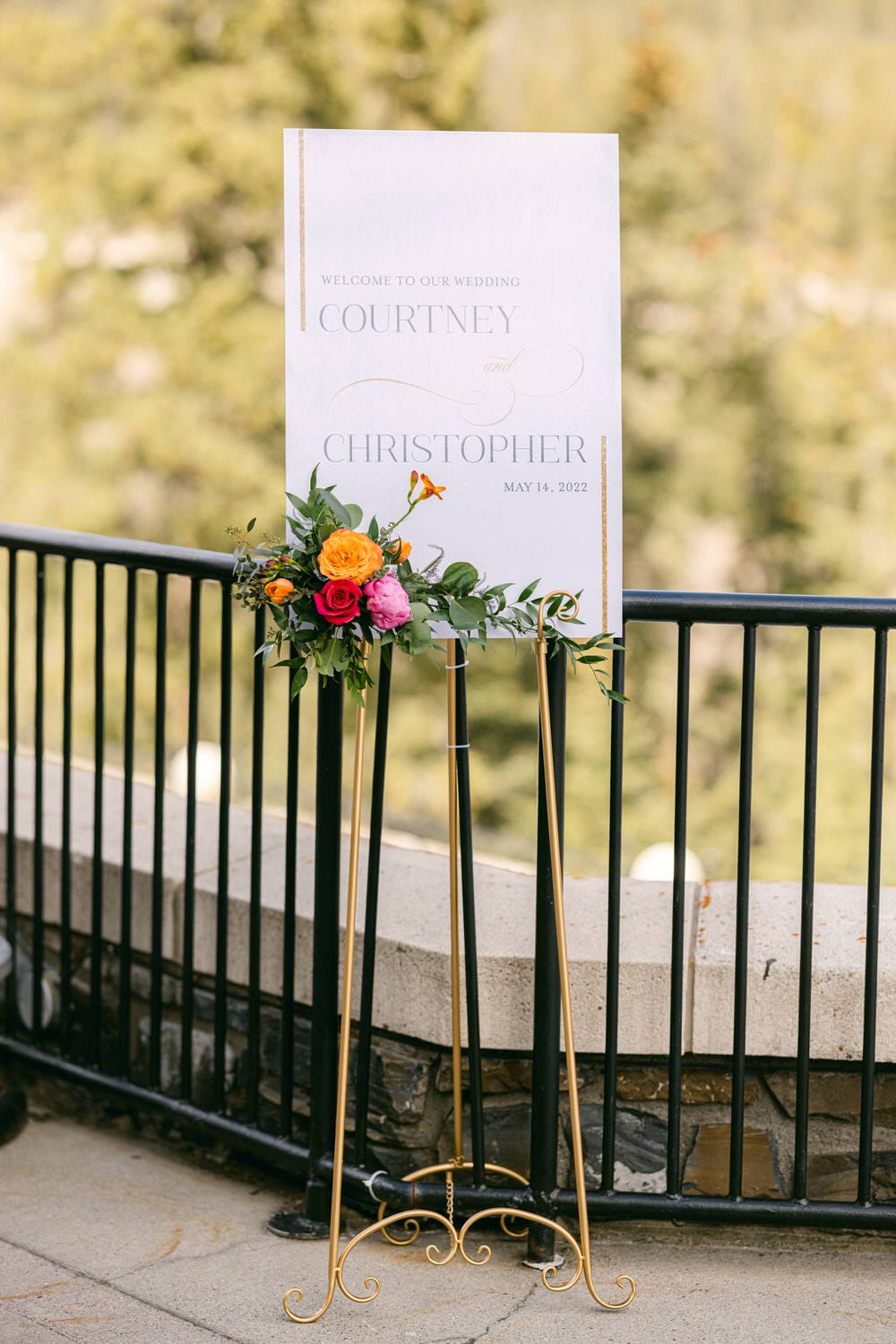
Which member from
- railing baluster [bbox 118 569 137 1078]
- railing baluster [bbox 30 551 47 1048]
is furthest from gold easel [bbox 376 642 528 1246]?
railing baluster [bbox 30 551 47 1048]

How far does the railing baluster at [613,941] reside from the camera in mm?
2588

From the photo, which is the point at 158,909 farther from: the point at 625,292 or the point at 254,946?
the point at 625,292

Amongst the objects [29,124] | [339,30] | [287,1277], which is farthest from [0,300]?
[287,1277]

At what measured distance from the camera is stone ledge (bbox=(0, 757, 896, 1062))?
2.67 m

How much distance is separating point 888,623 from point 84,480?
1722 cm

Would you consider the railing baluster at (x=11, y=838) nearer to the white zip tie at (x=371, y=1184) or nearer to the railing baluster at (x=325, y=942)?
the railing baluster at (x=325, y=942)

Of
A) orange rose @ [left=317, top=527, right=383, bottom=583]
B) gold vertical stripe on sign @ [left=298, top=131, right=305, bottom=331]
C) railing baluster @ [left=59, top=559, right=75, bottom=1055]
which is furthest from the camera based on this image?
railing baluster @ [left=59, top=559, right=75, bottom=1055]

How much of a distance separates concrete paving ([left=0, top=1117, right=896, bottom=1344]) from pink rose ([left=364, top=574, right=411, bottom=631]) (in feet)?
4.01

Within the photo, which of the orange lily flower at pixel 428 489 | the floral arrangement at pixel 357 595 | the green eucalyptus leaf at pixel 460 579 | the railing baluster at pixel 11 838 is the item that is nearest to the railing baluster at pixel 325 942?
the floral arrangement at pixel 357 595

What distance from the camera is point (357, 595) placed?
233 centimetres

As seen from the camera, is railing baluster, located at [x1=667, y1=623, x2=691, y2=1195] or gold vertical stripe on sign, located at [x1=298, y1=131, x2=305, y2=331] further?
railing baluster, located at [x1=667, y1=623, x2=691, y2=1195]

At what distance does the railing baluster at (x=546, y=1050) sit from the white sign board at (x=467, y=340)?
1.08 ft

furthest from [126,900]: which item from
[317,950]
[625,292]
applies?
[625,292]

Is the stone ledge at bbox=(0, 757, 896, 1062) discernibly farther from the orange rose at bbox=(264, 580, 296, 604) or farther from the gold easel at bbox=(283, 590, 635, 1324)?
the orange rose at bbox=(264, 580, 296, 604)
